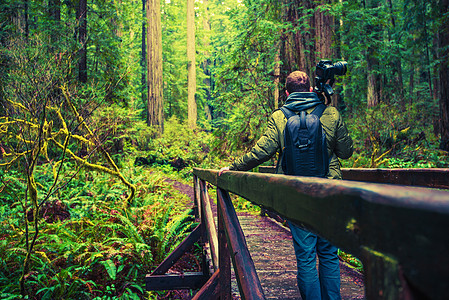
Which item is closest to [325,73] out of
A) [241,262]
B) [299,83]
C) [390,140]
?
[299,83]

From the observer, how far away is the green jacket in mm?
2504

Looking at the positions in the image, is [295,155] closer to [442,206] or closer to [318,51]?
[442,206]

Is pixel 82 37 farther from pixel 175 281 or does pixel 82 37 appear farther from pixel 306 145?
pixel 306 145

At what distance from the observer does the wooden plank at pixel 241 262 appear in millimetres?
1577

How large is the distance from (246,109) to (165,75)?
718 inches

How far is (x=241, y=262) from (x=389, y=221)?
137 cm

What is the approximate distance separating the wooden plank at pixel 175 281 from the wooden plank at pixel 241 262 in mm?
2772

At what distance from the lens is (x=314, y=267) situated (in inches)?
95.5

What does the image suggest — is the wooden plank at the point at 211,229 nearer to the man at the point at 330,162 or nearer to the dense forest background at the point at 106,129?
the man at the point at 330,162

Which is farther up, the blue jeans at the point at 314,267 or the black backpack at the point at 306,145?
the black backpack at the point at 306,145

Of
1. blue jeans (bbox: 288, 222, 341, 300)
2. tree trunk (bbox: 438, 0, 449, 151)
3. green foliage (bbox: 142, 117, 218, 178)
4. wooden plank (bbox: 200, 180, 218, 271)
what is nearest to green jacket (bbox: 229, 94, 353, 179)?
blue jeans (bbox: 288, 222, 341, 300)

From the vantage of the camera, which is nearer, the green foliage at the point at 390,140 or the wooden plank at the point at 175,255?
the wooden plank at the point at 175,255

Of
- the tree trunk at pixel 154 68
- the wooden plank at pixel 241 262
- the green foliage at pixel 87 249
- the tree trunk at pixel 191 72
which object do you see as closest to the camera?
the wooden plank at pixel 241 262

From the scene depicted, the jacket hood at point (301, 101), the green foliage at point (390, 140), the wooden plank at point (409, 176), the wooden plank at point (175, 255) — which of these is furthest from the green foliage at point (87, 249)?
the green foliage at point (390, 140)
